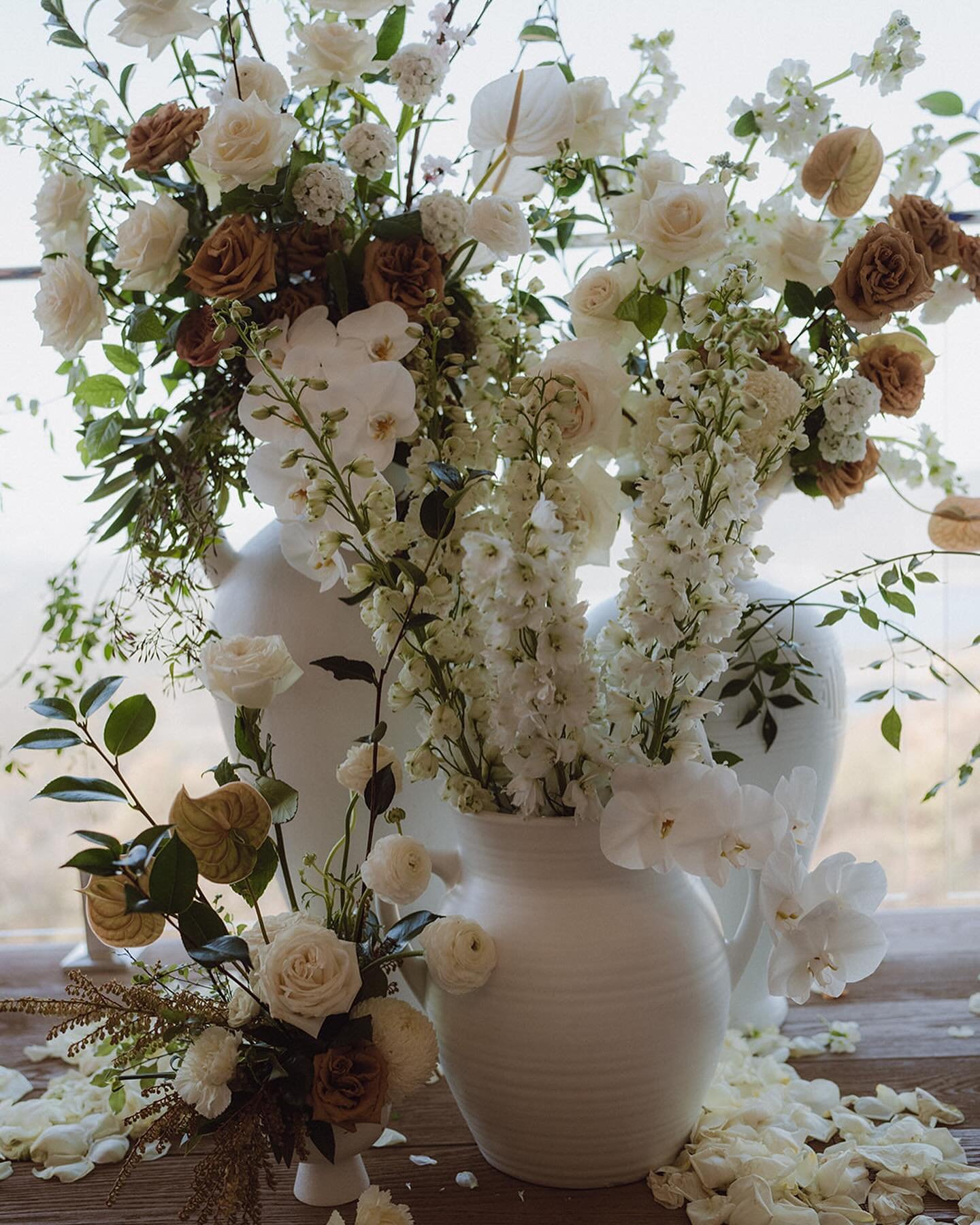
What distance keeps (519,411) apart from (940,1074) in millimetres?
755

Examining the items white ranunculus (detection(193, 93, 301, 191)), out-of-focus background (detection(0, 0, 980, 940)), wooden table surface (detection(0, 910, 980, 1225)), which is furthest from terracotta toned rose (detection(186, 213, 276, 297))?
Answer: wooden table surface (detection(0, 910, 980, 1225))

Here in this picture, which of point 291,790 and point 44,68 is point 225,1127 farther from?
point 44,68

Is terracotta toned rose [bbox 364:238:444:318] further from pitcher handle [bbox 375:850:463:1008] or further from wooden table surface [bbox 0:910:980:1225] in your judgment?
wooden table surface [bbox 0:910:980:1225]

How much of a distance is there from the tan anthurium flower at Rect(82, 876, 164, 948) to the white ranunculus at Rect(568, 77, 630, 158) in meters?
0.72

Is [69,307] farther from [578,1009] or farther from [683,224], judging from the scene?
[578,1009]

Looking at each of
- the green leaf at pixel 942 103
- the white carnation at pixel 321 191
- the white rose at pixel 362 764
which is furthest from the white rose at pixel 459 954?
the green leaf at pixel 942 103

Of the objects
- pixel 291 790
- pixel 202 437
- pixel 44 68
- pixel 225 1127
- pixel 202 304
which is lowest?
pixel 225 1127

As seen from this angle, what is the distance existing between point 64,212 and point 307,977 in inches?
28.0

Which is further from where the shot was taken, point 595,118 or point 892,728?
point 892,728

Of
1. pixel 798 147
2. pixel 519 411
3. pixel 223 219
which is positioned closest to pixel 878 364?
pixel 798 147

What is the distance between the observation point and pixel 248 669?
0.89 meters

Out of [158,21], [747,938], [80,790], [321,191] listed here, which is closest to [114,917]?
[80,790]

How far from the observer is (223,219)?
98 centimetres

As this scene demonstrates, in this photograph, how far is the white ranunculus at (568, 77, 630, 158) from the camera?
1.00 metres
